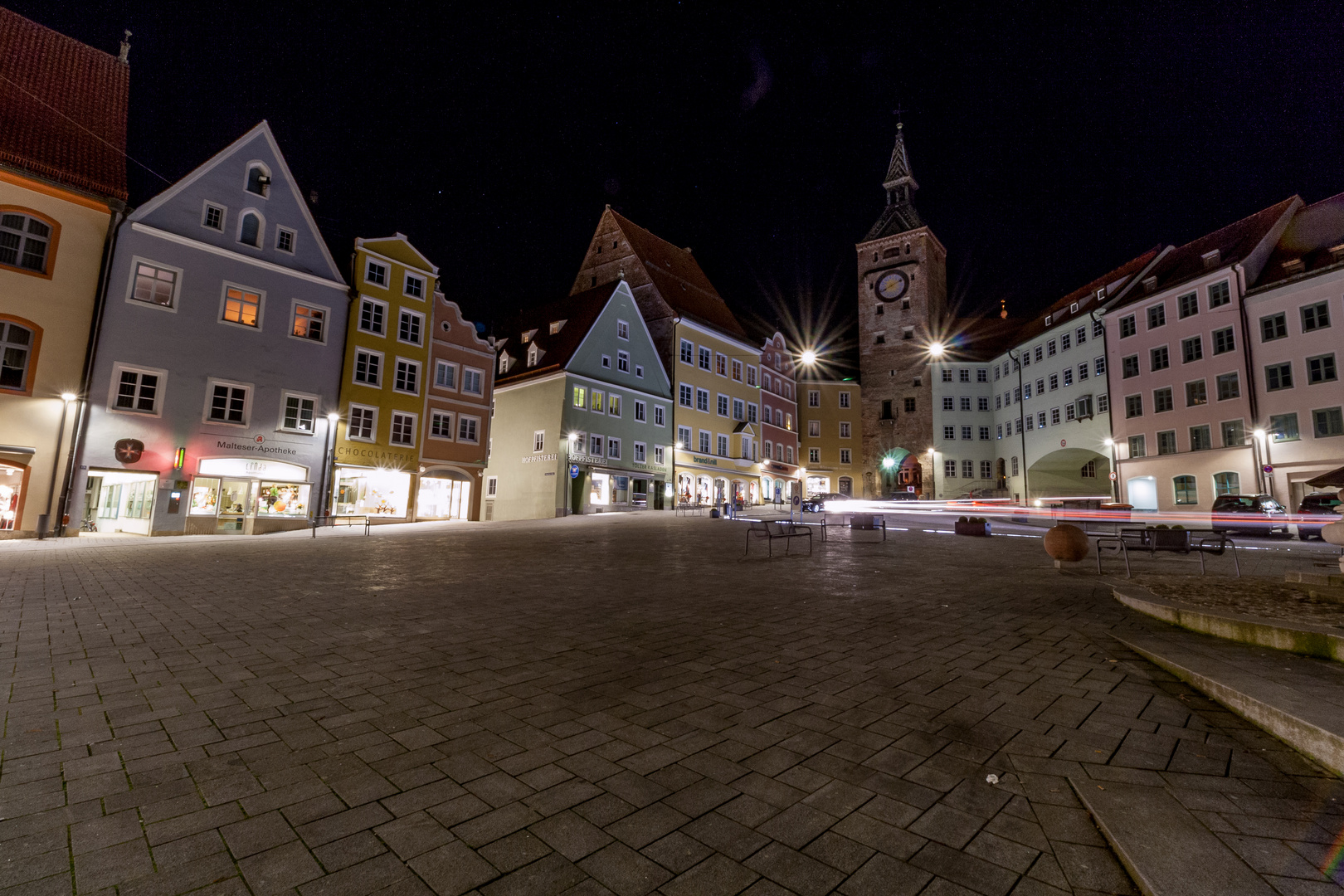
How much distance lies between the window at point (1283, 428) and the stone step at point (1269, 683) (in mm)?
33841

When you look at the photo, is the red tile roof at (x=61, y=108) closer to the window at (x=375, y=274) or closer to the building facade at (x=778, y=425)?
the window at (x=375, y=274)

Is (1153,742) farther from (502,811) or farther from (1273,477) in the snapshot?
(1273,477)

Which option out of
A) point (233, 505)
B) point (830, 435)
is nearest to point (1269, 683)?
point (233, 505)

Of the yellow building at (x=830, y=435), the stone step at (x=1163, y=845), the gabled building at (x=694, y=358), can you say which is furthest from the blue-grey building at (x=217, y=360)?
the yellow building at (x=830, y=435)

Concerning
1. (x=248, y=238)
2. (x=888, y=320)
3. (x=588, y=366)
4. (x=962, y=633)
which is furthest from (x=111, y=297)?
(x=888, y=320)

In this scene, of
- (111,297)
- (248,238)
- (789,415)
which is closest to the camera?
(111,297)

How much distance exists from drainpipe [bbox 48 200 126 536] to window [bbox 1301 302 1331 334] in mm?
50767

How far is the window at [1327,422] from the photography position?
89.2 feet

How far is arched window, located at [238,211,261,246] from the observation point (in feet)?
79.2

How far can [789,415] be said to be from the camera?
59.2m

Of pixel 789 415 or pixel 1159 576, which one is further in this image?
pixel 789 415

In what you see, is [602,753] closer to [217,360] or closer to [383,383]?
[217,360]

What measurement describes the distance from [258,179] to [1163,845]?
106 ft

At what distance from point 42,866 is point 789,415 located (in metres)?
58.9
